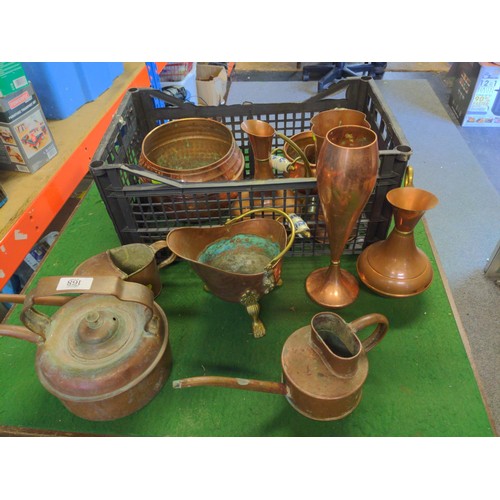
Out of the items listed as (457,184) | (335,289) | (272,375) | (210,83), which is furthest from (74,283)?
(210,83)

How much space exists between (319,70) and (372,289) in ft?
8.16

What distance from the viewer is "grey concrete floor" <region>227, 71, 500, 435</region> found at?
1411mm

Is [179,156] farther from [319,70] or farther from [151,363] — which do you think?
[319,70]

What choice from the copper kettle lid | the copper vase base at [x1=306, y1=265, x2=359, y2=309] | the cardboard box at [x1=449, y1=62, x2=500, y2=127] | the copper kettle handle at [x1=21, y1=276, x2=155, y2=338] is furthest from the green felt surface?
the cardboard box at [x1=449, y1=62, x2=500, y2=127]

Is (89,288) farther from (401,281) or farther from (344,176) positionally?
(401,281)

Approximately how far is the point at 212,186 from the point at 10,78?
2.10 feet

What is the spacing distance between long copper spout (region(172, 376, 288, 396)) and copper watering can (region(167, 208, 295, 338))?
190 millimetres

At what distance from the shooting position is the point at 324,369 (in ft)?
2.23

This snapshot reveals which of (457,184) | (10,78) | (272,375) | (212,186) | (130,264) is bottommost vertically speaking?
(457,184)

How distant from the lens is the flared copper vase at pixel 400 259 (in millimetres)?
822

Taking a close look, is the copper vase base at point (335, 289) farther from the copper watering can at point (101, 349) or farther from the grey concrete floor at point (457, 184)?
the copper watering can at point (101, 349)

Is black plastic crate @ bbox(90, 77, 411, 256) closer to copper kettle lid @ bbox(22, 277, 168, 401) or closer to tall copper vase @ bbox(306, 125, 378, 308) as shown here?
tall copper vase @ bbox(306, 125, 378, 308)

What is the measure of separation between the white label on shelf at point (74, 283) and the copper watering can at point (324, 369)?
10.3 inches

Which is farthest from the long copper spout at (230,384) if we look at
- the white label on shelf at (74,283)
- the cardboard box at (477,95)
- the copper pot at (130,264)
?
the cardboard box at (477,95)
